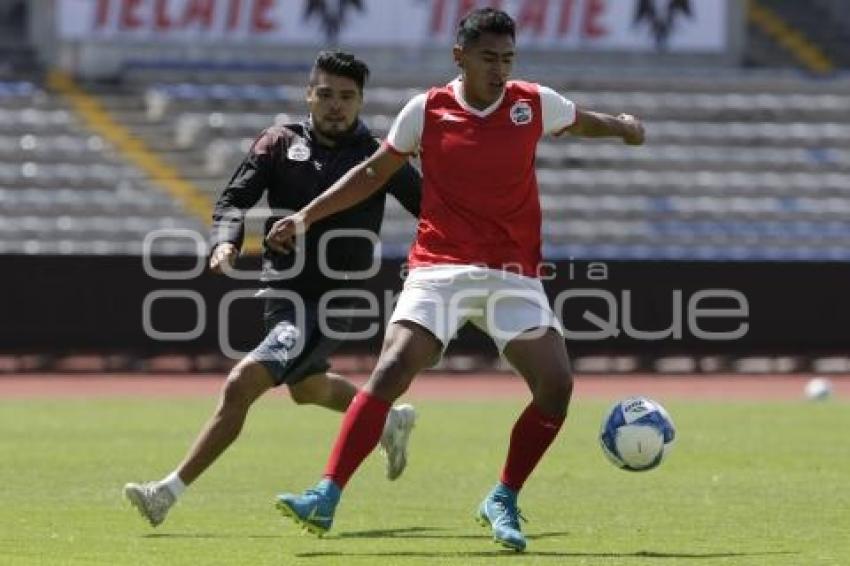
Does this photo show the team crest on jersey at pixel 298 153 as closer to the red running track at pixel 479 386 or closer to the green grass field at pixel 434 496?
the green grass field at pixel 434 496

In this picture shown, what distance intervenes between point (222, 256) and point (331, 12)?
2325 cm

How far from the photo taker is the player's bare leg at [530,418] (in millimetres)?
9148

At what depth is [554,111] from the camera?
941 centimetres

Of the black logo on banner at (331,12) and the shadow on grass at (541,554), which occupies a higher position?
the black logo on banner at (331,12)

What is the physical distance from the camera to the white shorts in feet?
30.0

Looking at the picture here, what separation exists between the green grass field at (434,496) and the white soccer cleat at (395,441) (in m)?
0.22

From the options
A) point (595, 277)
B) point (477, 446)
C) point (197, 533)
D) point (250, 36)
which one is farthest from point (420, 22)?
A: point (197, 533)

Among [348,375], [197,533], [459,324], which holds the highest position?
[459,324]

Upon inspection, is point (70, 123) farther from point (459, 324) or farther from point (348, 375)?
point (459, 324)

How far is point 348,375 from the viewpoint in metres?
24.9

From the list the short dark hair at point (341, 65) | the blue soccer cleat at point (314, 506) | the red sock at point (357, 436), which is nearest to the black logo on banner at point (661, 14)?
the short dark hair at point (341, 65)

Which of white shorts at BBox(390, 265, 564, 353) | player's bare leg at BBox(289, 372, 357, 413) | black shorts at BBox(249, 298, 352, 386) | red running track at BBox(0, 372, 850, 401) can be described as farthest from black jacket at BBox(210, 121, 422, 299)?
red running track at BBox(0, 372, 850, 401)

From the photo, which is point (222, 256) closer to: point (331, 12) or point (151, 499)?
point (151, 499)

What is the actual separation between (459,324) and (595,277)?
1677cm
